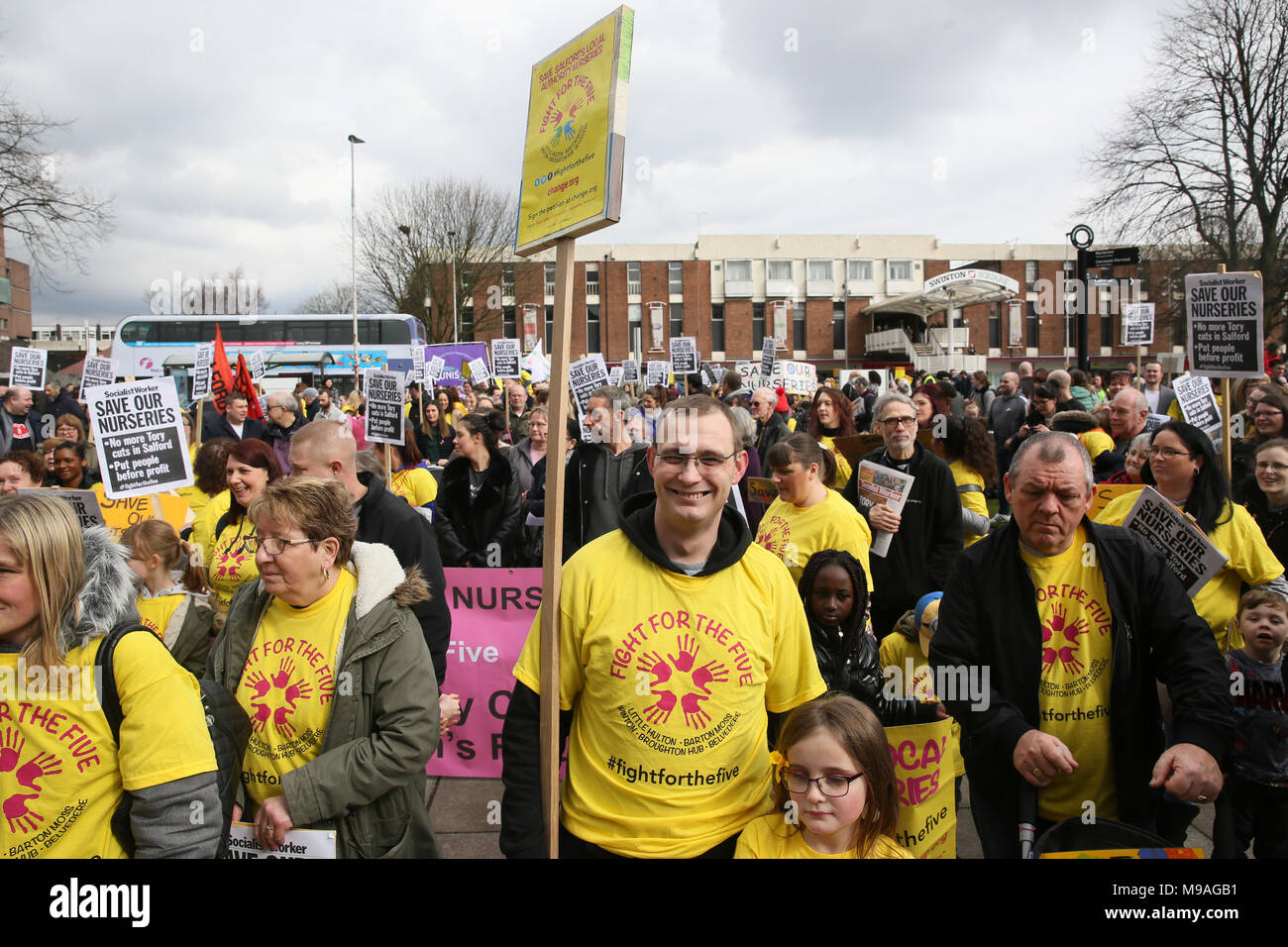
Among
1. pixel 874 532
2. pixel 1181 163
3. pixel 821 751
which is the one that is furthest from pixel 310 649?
pixel 1181 163

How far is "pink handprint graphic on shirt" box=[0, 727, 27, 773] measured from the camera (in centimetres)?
192

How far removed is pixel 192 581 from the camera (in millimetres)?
3986

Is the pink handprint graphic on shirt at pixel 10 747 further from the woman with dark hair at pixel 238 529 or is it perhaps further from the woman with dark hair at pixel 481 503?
the woman with dark hair at pixel 481 503

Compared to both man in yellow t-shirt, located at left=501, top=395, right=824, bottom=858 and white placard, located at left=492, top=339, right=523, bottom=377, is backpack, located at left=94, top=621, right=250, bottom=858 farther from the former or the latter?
white placard, located at left=492, top=339, right=523, bottom=377

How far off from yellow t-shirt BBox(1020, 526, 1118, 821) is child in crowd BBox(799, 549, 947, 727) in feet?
2.74

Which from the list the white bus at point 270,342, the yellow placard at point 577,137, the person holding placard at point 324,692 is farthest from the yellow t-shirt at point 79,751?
the white bus at point 270,342

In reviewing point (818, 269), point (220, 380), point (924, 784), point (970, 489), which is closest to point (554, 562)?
point (924, 784)

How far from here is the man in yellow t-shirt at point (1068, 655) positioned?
2.36 m

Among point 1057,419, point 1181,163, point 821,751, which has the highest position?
point 1181,163

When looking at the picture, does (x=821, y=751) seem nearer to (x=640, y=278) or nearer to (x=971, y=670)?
(x=971, y=670)

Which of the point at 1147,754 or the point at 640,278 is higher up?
the point at 640,278

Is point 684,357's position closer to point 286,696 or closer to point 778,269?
point 286,696
